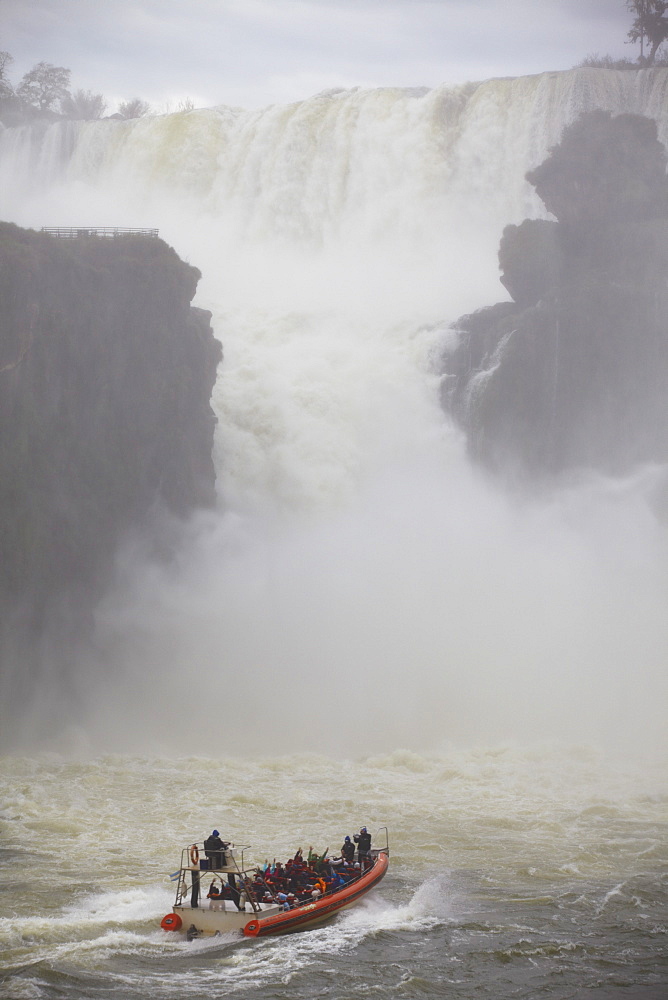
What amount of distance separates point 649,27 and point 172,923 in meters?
54.6

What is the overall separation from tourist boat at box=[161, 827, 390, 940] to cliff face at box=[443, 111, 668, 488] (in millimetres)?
28179

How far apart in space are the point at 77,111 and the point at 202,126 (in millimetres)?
25897

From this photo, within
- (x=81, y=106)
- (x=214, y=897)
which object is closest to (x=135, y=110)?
(x=81, y=106)

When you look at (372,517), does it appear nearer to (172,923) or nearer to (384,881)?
→ (384,881)

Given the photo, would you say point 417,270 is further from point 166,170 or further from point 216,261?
point 166,170

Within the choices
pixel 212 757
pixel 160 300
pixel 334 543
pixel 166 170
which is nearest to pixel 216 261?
pixel 166 170

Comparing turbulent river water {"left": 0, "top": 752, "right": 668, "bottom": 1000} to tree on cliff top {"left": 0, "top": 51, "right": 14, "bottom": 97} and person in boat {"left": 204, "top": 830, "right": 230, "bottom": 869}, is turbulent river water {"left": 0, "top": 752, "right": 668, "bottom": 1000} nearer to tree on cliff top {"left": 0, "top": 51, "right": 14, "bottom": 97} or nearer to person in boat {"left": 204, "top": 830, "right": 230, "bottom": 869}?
person in boat {"left": 204, "top": 830, "right": 230, "bottom": 869}

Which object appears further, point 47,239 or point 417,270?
point 417,270

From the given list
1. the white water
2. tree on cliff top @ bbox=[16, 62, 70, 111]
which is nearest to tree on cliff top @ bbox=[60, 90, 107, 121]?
tree on cliff top @ bbox=[16, 62, 70, 111]

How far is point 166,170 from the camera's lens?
203 feet

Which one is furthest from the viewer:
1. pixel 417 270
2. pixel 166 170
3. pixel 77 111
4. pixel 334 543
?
pixel 77 111

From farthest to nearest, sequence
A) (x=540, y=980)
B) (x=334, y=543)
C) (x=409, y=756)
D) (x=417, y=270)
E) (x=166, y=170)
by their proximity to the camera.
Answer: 1. (x=166, y=170)
2. (x=417, y=270)
3. (x=334, y=543)
4. (x=409, y=756)
5. (x=540, y=980)

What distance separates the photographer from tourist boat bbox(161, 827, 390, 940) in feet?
62.4

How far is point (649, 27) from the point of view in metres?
→ 56.3
